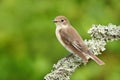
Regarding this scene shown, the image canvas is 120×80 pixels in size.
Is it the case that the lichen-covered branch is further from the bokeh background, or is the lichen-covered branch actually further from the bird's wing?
the bokeh background

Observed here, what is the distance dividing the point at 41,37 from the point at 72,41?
140 cm

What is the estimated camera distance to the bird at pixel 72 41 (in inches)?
208

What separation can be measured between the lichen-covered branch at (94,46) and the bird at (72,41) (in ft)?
0.16

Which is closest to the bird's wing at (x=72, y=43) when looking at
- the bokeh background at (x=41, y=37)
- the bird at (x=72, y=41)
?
the bird at (x=72, y=41)

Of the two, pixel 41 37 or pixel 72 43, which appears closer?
pixel 72 43

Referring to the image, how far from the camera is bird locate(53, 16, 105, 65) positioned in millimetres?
5289

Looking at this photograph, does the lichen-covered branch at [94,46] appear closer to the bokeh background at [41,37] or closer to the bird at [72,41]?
the bird at [72,41]

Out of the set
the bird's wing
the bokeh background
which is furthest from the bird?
the bokeh background

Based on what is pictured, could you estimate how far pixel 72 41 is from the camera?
5637mm

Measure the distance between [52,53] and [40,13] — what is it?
19.4 inches

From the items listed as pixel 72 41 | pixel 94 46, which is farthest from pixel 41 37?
pixel 94 46

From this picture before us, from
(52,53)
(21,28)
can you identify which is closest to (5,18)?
(21,28)

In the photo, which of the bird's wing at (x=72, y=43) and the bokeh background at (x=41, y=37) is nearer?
the bird's wing at (x=72, y=43)

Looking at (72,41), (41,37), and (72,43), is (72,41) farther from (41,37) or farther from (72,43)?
(41,37)
